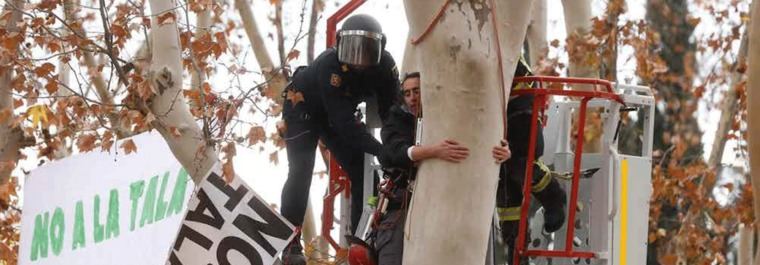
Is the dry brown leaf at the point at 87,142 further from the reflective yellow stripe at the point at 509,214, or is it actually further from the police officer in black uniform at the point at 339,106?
the reflective yellow stripe at the point at 509,214

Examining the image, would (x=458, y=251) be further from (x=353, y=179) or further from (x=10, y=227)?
(x=10, y=227)

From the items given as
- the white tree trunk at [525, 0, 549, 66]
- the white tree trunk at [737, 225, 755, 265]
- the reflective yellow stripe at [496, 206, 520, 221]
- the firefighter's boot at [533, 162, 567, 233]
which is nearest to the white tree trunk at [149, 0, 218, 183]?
the reflective yellow stripe at [496, 206, 520, 221]

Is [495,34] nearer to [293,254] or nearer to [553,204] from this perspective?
[553,204]

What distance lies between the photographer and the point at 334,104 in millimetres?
11133

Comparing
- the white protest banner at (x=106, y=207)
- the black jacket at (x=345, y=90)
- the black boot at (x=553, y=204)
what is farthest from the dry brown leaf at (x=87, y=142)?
the black boot at (x=553, y=204)

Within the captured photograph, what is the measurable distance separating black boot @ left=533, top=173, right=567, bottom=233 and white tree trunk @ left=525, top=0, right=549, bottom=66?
797 centimetres

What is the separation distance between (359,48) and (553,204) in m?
1.67

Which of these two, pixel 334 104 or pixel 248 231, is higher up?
pixel 334 104

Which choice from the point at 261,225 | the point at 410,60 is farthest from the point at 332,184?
the point at 261,225

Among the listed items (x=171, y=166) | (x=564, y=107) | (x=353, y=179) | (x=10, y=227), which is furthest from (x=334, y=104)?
(x=10, y=227)

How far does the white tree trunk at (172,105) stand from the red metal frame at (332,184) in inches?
35.6

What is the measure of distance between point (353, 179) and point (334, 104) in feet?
2.28

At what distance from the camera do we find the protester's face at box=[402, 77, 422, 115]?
988 cm

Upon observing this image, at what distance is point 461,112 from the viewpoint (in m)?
8.58
